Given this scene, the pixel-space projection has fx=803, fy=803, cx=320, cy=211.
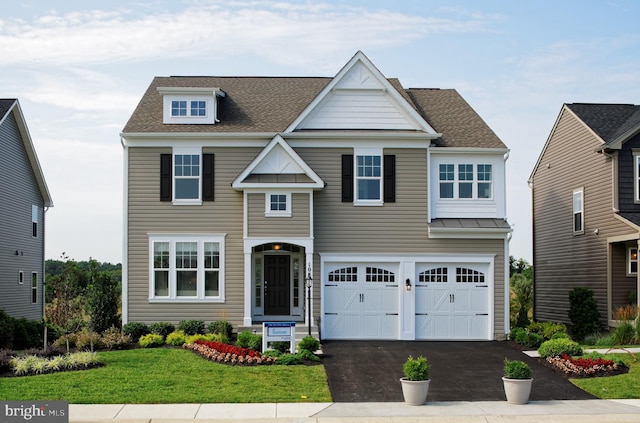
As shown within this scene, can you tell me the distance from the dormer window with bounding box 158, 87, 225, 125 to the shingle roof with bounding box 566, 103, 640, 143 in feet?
47.1

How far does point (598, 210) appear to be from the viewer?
1185 inches

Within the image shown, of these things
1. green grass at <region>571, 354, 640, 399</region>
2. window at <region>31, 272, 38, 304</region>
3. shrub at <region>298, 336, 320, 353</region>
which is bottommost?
green grass at <region>571, 354, 640, 399</region>

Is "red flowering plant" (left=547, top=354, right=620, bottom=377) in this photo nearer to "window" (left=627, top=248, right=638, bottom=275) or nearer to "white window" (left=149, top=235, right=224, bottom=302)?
"window" (left=627, top=248, right=638, bottom=275)

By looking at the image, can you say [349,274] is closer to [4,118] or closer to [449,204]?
[449,204]

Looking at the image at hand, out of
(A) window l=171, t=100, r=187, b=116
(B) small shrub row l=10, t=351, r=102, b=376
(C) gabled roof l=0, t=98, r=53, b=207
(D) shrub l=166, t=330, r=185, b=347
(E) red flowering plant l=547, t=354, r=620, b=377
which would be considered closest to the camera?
(B) small shrub row l=10, t=351, r=102, b=376

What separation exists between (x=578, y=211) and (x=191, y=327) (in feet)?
53.3

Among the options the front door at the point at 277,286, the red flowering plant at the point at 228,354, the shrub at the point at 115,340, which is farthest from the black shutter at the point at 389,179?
the shrub at the point at 115,340

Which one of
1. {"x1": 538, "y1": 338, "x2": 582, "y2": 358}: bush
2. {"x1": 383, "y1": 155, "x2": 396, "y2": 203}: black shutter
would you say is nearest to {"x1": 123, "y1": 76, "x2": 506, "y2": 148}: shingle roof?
{"x1": 383, "y1": 155, "x2": 396, "y2": 203}: black shutter

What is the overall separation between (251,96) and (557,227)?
14.5 meters

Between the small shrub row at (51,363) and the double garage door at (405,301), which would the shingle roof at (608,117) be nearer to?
the double garage door at (405,301)

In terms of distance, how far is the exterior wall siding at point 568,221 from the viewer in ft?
97.5

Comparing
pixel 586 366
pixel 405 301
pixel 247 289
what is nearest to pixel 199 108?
pixel 247 289

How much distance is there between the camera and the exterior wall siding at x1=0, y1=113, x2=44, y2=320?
3088 centimetres

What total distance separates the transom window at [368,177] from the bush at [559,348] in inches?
309
